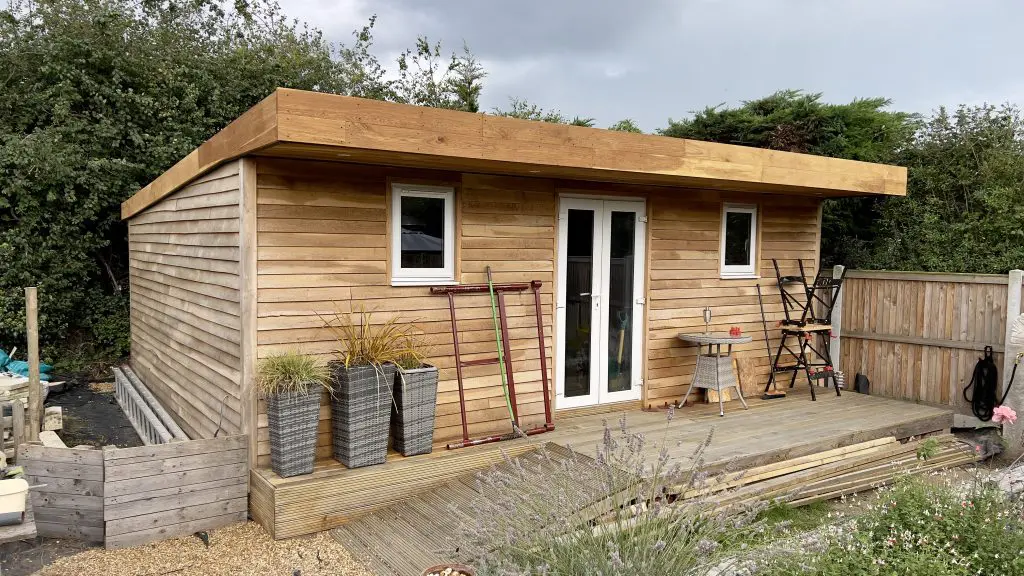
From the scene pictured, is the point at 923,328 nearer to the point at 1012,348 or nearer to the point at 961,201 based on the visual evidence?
the point at 1012,348

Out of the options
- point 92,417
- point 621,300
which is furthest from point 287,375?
point 92,417

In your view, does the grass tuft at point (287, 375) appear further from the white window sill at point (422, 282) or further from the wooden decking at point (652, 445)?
the white window sill at point (422, 282)

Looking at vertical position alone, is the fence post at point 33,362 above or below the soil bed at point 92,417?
above

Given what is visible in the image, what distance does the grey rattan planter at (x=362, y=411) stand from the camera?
450 cm

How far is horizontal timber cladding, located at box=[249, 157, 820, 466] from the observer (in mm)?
4602

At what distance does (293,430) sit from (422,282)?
139 cm

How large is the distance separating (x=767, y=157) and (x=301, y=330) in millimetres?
4009

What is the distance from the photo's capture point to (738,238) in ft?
23.2

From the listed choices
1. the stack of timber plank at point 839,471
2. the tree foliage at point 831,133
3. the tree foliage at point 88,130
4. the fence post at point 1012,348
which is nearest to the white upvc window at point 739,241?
the stack of timber plank at point 839,471

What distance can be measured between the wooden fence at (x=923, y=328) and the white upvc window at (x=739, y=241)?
1.45 meters

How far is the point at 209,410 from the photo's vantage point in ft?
A: 17.4

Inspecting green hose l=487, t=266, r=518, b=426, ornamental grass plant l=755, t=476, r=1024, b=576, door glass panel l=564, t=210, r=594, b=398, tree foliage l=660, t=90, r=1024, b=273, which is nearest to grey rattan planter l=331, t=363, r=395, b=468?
green hose l=487, t=266, r=518, b=426

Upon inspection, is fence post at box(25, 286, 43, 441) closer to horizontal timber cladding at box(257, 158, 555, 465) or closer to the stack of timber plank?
horizontal timber cladding at box(257, 158, 555, 465)

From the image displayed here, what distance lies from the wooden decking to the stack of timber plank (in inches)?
3.1
